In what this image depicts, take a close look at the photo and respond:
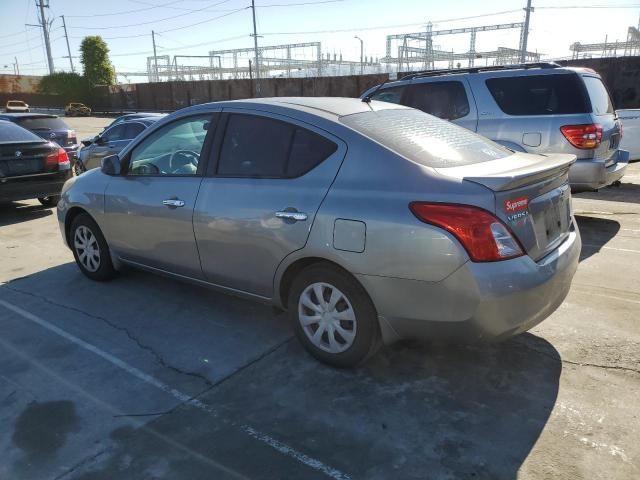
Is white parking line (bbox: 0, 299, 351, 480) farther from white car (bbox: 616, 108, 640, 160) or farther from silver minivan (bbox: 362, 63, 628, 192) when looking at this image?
white car (bbox: 616, 108, 640, 160)

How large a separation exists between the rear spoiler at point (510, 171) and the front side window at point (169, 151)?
6.81ft

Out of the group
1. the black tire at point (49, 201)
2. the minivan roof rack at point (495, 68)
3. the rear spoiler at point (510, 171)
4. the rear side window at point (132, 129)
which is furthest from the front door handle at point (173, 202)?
the rear side window at point (132, 129)

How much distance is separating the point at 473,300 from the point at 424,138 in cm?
119

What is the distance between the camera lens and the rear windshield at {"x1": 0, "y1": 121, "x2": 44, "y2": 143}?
25.7 feet

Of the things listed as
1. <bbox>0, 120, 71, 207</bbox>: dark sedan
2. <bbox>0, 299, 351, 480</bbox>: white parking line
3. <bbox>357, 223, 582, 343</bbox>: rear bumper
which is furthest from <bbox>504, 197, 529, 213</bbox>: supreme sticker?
<bbox>0, 120, 71, 207</bbox>: dark sedan

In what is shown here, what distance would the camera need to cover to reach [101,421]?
2854 millimetres

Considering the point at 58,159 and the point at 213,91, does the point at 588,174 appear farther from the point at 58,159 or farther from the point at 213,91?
the point at 213,91

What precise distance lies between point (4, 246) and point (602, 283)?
269 inches

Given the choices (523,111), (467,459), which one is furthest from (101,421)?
(523,111)

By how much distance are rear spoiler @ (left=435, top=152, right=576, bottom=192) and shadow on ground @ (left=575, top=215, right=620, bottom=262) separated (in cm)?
245

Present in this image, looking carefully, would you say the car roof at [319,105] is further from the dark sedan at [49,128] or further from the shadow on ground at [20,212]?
the dark sedan at [49,128]

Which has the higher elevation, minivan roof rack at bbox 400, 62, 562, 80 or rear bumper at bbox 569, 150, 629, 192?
minivan roof rack at bbox 400, 62, 562, 80

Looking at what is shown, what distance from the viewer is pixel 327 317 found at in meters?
3.23

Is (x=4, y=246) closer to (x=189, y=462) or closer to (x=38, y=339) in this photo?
(x=38, y=339)
